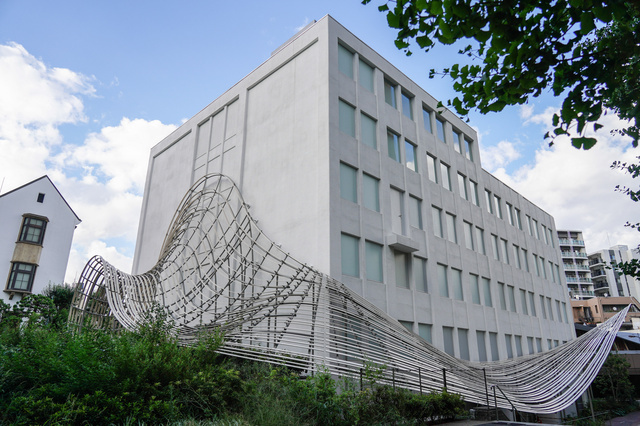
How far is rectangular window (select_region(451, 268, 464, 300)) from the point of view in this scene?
22.2 meters

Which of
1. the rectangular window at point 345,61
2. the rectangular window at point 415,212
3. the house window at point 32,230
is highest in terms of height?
the rectangular window at point 345,61

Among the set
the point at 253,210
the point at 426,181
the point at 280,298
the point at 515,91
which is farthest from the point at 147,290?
the point at 515,91

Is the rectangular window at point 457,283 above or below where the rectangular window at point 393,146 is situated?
below

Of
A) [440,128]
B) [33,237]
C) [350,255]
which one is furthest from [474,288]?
[33,237]

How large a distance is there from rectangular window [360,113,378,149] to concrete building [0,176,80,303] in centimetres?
2605

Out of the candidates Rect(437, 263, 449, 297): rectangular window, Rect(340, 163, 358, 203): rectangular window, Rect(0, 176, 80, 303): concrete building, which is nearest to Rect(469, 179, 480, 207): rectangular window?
Rect(437, 263, 449, 297): rectangular window

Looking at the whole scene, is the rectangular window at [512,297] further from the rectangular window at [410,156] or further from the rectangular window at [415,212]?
the rectangular window at [410,156]

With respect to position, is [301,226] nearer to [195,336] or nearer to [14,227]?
[195,336]

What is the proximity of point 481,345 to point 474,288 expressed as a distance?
9.83ft

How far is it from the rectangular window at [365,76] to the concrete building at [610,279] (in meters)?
80.2

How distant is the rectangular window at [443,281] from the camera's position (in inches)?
836

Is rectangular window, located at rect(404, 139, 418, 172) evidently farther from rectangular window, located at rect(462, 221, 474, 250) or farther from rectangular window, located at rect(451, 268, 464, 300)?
rectangular window, located at rect(451, 268, 464, 300)

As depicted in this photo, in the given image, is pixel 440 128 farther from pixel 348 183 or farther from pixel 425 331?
pixel 425 331

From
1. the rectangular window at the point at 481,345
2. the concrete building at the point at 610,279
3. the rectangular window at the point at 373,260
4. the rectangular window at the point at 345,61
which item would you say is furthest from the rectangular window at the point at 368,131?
the concrete building at the point at 610,279
